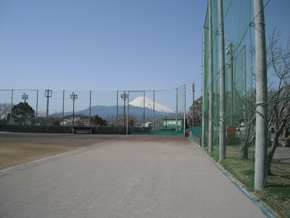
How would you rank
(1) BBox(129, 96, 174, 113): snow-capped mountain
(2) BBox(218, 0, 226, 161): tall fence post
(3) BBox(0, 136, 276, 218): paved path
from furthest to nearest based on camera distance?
(1) BBox(129, 96, 174, 113): snow-capped mountain → (2) BBox(218, 0, 226, 161): tall fence post → (3) BBox(0, 136, 276, 218): paved path

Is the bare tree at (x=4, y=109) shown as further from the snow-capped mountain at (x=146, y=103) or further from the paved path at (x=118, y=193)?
A: the paved path at (x=118, y=193)

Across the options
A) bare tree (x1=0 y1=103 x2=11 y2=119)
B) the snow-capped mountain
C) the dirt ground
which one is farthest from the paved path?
bare tree (x1=0 y1=103 x2=11 y2=119)

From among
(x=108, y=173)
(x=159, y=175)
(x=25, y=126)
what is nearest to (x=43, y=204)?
(x=108, y=173)

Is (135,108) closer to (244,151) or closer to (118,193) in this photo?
(244,151)

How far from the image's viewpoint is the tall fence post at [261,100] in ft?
19.5

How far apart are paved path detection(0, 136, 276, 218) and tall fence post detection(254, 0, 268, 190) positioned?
68cm

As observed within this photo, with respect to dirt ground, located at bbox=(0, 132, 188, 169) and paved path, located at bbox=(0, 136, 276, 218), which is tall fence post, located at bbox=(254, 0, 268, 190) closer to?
Answer: paved path, located at bbox=(0, 136, 276, 218)

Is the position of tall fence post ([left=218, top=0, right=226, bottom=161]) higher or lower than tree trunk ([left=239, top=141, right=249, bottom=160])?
higher

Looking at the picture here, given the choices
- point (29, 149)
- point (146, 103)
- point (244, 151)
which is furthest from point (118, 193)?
point (146, 103)

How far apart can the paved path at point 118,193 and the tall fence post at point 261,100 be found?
680 mm

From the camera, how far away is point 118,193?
19.7ft

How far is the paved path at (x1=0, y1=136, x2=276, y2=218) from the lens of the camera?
4.72 metres

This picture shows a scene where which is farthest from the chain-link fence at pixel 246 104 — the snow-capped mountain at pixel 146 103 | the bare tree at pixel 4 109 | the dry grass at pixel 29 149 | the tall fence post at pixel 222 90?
the bare tree at pixel 4 109

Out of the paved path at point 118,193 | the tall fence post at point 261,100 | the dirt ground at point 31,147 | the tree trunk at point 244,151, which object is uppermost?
the tall fence post at point 261,100
